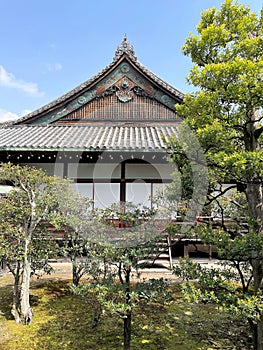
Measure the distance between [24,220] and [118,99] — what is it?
7802 mm

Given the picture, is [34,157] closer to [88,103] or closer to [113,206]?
[88,103]

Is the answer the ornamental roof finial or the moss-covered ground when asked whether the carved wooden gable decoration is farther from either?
the moss-covered ground

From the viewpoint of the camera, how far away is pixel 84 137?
1016 cm

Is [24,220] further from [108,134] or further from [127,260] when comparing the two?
[108,134]

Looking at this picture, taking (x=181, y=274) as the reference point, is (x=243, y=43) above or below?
above

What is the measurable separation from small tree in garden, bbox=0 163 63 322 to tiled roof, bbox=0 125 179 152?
3.41 m

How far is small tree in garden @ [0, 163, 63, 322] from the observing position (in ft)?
17.2

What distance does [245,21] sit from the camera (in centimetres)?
359

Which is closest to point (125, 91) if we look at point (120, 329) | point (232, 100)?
point (232, 100)

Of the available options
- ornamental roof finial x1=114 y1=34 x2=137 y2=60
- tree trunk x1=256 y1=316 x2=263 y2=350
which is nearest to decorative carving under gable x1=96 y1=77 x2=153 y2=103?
ornamental roof finial x1=114 y1=34 x2=137 y2=60

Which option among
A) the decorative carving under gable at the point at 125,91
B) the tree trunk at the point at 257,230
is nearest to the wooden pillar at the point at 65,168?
the decorative carving under gable at the point at 125,91

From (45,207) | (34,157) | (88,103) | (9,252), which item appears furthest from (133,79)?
(9,252)

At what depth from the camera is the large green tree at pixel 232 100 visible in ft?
10.9

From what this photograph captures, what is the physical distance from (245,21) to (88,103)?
30.1ft
